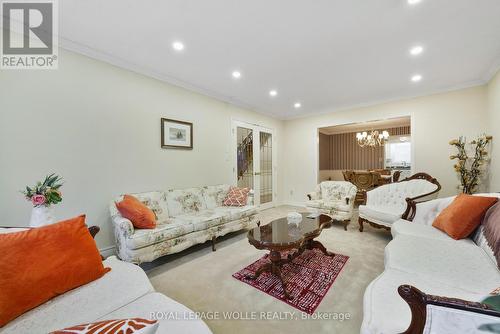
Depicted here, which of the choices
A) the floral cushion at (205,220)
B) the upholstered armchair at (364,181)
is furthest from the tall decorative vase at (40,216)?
the upholstered armchair at (364,181)

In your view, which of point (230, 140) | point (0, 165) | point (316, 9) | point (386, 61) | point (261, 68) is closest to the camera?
point (316, 9)

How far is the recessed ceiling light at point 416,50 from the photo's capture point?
2490 millimetres

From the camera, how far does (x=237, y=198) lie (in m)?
3.67

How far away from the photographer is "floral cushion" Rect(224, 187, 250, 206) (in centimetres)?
364

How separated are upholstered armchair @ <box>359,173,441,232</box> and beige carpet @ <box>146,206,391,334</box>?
13.2 inches

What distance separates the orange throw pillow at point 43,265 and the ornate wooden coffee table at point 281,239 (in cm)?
128

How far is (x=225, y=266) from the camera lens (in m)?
2.38

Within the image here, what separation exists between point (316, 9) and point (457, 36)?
5.72 ft

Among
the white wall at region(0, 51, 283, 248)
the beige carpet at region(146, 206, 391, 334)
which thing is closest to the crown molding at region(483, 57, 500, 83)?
the beige carpet at region(146, 206, 391, 334)

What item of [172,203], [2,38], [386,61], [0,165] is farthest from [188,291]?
[386,61]

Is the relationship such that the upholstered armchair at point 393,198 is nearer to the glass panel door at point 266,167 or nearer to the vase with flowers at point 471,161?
the vase with flowers at point 471,161

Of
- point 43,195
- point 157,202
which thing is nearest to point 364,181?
point 157,202

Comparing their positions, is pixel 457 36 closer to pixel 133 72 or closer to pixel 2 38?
pixel 133 72

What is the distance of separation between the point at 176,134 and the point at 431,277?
11.4 ft
